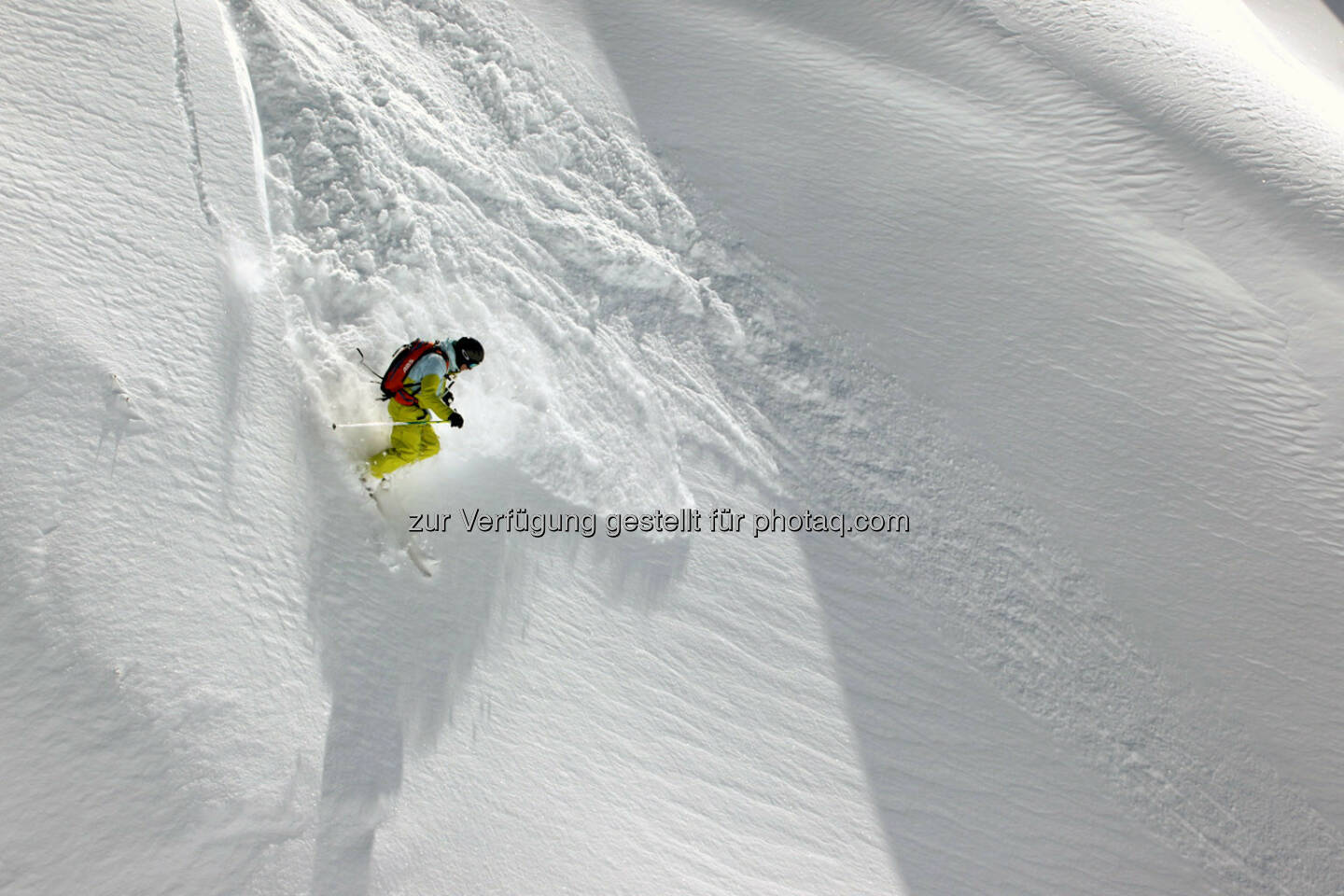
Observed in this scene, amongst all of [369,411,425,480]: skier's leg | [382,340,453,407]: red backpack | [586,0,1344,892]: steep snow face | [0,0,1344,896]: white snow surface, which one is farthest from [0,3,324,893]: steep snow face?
[586,0,1344,892]: steep snow face

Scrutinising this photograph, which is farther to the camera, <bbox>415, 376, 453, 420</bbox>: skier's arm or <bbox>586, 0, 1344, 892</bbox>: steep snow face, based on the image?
<bbox>586, 0, 1344, 892</bbox>: steep snow face

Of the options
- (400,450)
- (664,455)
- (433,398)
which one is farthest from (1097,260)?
(400,450)

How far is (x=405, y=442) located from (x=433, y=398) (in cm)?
43

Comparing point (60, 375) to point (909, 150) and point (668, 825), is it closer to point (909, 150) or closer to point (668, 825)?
point (668, 825)

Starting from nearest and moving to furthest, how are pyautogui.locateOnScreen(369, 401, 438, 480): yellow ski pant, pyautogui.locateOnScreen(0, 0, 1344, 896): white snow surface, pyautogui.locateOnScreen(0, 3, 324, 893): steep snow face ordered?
pyautogui.locateOnScreen(0, 3, 324, 893): steep snow face < pyautogui.locateOnScreen(0, 0, 1344, 896): white snow surface < pyautogui.locateOnScreen(369, 401, 438, 480): yellow ski pant

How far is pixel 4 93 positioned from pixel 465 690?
209 inches

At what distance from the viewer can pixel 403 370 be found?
18.5 feet

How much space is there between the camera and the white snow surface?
190 inches

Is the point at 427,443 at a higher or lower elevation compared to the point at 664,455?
Result: higher

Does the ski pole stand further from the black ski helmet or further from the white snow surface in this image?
the black ski helmet

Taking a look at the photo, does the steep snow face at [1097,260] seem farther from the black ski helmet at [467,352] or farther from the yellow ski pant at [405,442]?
the yellow ski pant at [405,442]

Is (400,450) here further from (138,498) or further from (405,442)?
(138,498)

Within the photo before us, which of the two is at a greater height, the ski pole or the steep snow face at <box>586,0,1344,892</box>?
the steep snow face at <box>586,0,1344,892</box>

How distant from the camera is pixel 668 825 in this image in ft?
18.5
